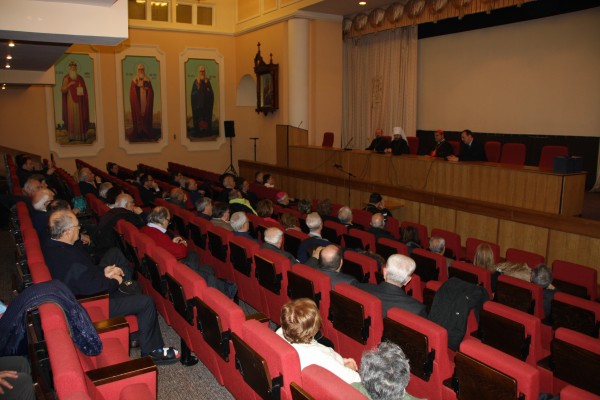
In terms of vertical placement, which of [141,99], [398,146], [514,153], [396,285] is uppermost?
[141,99]

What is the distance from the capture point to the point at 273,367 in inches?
85.7

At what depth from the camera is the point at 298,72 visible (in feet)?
39.1

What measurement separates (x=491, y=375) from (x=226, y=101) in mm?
13071

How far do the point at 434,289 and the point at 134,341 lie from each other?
2.25m

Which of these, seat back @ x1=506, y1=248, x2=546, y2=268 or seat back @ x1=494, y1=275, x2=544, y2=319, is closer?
seat back @ x1=494, y1=275, x2=544, y2=319

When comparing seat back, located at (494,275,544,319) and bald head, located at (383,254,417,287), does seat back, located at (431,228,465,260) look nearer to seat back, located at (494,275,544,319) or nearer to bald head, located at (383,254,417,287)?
seat back, located at (494,275,544,319)

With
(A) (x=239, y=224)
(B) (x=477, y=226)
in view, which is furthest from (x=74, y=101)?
(B) (x=477, y=226)

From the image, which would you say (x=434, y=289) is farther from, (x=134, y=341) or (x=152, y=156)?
(x=152, y=156)

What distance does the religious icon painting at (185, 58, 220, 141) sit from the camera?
45.5 feet

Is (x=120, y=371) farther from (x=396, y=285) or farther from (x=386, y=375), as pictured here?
(x=396, y=285)

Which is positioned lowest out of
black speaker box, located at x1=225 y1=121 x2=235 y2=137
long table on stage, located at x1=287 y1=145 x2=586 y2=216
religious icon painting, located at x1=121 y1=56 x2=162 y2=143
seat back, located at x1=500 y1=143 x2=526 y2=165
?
long table on stage, located at x1=287 y1=145 x2=586 y2=216

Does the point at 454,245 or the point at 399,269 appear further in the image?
the point at 454,245

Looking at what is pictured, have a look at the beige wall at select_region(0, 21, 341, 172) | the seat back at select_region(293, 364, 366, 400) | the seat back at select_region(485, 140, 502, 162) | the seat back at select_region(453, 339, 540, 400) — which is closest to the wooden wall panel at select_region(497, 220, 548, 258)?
the seat back at select_region(485, 140, 502, 162)

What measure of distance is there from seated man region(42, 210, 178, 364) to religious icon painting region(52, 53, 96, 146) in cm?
1003
